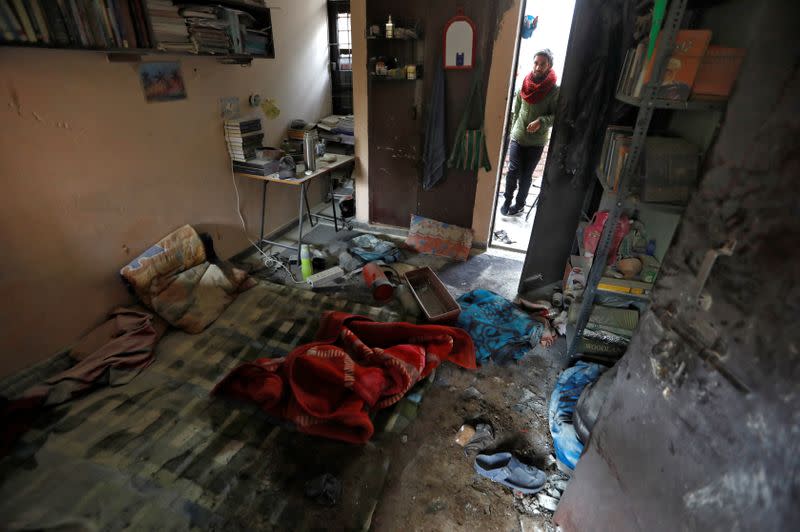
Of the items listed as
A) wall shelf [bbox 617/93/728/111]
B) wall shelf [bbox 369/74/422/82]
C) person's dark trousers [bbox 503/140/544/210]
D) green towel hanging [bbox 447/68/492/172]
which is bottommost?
person's dark trousers [bbox 503/140/544/210]

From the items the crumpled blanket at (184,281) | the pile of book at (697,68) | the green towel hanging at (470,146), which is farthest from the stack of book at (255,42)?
the pile of book at (697,68)

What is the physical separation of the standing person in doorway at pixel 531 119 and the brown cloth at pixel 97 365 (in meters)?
3.23

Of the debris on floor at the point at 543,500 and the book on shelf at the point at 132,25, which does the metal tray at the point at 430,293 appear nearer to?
the debris on floor at the point at 543,500

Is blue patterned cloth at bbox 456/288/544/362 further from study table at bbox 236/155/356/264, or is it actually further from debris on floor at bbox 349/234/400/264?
study table at bbox 236/155/356/264

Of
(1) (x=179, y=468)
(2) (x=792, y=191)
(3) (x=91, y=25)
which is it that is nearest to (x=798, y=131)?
(2) (x=792, y=191)

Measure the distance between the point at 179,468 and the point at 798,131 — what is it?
83.7 inches

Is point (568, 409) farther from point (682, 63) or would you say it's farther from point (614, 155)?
point (682, 63)

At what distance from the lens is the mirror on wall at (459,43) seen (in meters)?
2.71

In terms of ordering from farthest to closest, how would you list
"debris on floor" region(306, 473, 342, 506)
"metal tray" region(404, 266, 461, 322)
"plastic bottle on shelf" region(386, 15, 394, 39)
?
"plastic bottle on shelf" region(386, 15, 394, 39)
"metal tray" region(404, 266, 461, 322)
"debris on floor" region(306, 473, 342, 506)

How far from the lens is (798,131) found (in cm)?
69

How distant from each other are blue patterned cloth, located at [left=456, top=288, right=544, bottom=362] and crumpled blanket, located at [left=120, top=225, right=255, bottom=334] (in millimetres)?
1567

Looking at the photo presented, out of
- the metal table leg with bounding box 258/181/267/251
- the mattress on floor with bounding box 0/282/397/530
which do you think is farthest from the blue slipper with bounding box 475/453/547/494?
the metal table leg with bounding box 258/181/267/251

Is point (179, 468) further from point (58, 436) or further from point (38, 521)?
point (58, 436)

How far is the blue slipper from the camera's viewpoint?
1.54 metres
